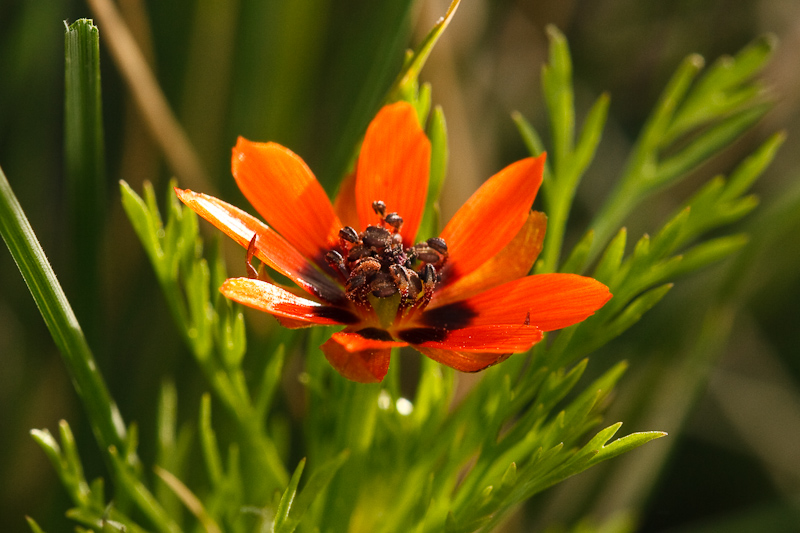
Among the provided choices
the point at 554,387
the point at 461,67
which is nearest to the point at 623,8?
the point at 461,67

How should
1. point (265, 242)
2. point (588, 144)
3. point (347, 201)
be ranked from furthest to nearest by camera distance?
point (588, 144)
point (347, 201)
point (265, 242)

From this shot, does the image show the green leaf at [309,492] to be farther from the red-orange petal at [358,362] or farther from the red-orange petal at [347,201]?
the red-orange petal at [347,201]

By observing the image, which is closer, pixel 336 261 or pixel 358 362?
pixel 358 362

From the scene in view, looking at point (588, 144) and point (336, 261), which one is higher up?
point (588, 144)

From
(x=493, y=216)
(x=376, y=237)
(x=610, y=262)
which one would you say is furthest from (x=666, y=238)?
(x=376, y=237)

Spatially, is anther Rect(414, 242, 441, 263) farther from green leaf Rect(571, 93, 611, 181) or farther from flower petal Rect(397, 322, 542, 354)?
green leaf Rect(571, 93, 611, 181)

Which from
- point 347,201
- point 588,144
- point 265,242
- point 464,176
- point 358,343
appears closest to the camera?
point 358,343

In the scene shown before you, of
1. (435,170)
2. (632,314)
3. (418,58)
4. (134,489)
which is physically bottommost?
(134,489)

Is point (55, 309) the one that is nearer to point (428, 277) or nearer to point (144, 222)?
point (144, 222)
